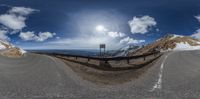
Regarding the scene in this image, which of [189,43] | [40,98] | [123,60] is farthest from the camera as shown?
[189,43]

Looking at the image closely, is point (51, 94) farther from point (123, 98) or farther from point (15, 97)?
point (123, 98)

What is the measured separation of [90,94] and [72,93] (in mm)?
677

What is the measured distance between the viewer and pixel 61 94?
10.6 meters

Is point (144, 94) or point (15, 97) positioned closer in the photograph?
point (15, 97)

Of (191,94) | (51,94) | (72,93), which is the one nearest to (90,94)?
(72,93)

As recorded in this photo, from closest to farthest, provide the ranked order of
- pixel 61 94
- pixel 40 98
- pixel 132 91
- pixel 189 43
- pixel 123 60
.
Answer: pixel 40 98, pixel 61 94, pixel 132 91, pixel 123 60, pixel 189 43

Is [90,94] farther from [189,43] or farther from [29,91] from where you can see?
[189,43]

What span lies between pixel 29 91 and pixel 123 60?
2813cm

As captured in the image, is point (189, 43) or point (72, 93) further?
point (189, 43)

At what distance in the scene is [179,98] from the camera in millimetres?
9891

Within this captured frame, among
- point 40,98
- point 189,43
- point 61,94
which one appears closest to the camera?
point 40,98

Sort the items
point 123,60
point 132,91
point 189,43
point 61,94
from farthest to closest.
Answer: point 189,43
point 123,60
point 132,91
point 61,94

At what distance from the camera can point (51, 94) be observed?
10.6 m

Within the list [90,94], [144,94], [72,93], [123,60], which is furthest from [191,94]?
[123,60]
